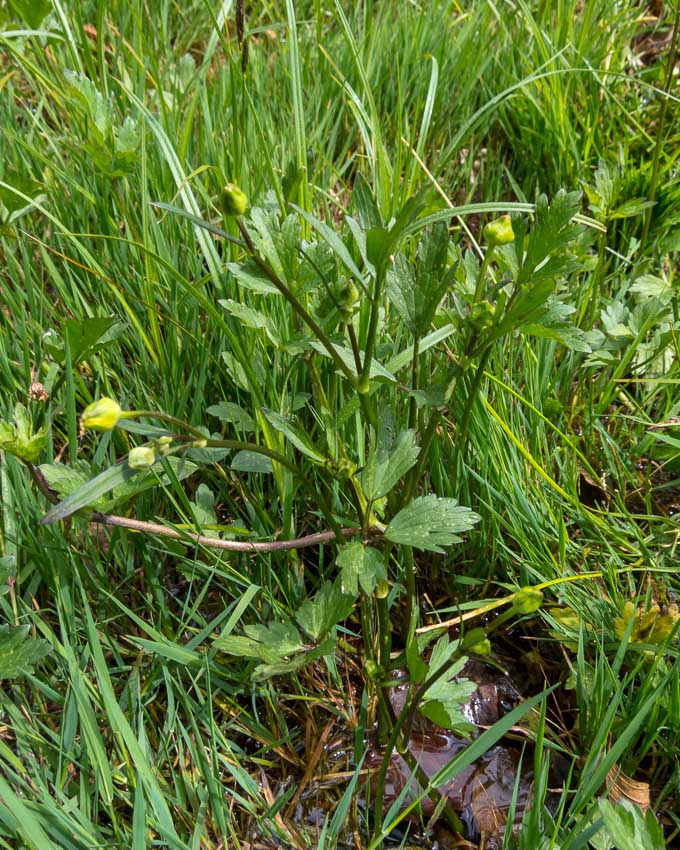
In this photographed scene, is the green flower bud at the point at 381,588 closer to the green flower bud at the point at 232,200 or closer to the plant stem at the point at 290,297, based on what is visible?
the plant stem at the point at 290,297

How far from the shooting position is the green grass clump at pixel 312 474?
1222 mm

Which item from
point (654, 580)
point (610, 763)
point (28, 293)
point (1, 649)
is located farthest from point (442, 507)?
point (28, 293)

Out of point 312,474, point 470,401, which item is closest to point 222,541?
point 312,474

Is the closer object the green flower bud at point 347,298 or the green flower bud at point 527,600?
the green flower bud at point 527,600

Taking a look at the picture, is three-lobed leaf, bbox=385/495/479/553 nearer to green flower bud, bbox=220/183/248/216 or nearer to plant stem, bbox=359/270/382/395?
plant stem, bbox=359/270/382/395

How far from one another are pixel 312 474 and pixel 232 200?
771mm

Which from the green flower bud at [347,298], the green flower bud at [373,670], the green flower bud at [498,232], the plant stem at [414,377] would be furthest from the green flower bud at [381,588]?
the green flower bud at [498,232]

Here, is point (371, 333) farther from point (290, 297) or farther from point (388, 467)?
point (388, 467)

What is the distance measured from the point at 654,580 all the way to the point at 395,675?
553 millimetres

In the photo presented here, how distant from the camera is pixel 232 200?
1001 mm

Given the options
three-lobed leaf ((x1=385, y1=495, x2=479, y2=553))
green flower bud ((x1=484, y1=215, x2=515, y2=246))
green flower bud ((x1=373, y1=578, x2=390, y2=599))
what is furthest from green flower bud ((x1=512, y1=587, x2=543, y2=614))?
green flower bud ((x1=484, y1=215, x2=515, y2=246))

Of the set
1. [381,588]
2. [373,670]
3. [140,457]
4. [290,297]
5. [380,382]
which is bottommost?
[373,670]

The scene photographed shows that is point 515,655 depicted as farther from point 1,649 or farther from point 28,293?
point 28,293

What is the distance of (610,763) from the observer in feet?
3.76
